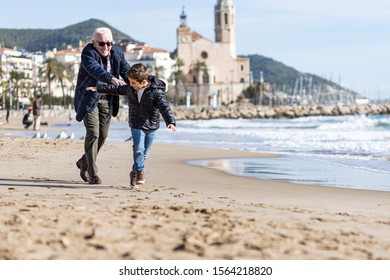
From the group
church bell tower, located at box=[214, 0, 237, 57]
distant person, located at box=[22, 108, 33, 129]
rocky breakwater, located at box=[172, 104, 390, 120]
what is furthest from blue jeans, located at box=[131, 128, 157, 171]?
church bell tower, located at box=[214, 0, 237, 57]

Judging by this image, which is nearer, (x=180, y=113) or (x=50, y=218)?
(x=50, y=218)

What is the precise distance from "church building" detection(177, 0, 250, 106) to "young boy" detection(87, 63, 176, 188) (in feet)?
359

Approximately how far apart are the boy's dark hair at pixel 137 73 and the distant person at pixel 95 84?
189mm

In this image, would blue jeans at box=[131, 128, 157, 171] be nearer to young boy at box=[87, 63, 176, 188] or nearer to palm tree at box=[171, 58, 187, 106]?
young boy at box=[87, 63, 176, 188]

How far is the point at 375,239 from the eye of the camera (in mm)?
4578

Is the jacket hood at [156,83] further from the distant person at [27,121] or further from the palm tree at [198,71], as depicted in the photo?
the palm tree at [198,71]

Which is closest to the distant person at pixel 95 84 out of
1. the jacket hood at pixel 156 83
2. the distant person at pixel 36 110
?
the jacket hood at pixel 156 83

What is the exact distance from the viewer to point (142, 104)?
7.55m


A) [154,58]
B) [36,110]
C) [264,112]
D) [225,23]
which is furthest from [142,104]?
[225,23]

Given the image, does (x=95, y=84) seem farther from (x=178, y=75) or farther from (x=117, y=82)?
(x=178, y=75)

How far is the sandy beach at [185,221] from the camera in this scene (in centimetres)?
404
